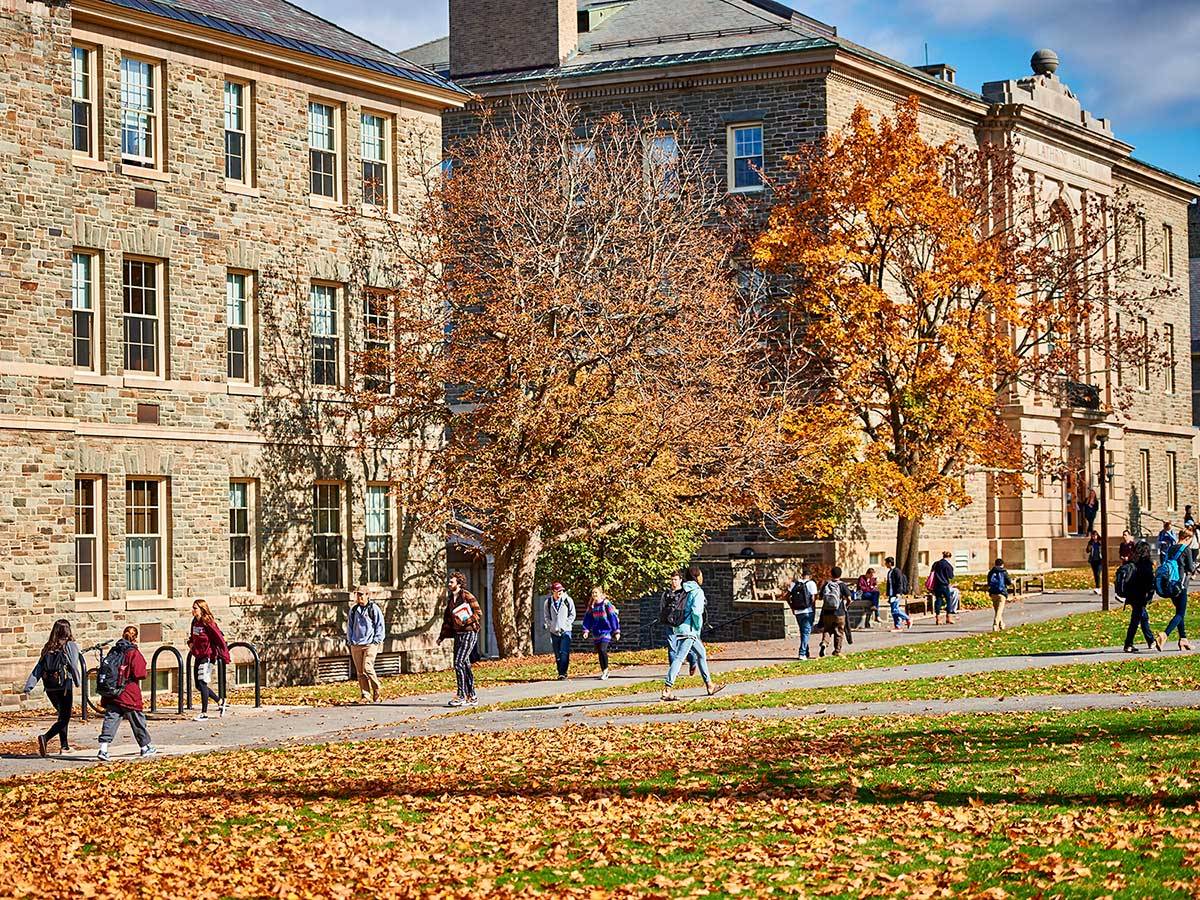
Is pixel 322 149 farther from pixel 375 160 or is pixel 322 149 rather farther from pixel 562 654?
pixel 562 654

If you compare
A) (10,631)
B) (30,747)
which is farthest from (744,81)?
(30,747)

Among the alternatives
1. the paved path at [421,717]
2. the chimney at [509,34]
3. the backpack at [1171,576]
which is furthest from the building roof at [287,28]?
the backpack at [1171,576]

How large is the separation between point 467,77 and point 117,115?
76.7 ft

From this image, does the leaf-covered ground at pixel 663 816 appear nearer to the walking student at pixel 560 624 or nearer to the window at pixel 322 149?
the walking student at pixel 560 624

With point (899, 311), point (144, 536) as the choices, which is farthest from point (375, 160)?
point (899, 311)

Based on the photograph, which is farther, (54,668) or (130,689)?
(54,668)

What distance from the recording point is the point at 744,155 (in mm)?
52000

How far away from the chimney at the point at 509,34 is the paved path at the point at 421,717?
26041mm

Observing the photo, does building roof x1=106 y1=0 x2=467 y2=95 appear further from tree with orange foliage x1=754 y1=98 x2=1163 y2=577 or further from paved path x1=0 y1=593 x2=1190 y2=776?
paved path x1=0 y1=593 x2=1190 y2=776

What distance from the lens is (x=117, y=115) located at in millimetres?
33969

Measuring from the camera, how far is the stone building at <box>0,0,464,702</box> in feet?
101

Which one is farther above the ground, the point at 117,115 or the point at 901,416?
the point at 117,115

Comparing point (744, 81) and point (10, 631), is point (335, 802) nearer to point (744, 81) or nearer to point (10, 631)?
point (10, 631)

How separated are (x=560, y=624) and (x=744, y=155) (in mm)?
20851
